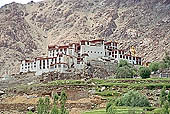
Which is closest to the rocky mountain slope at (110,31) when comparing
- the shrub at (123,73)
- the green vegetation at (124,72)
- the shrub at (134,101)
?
the green vegetation at (124,72)

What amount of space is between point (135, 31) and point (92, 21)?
3228 centimetres

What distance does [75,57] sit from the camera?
89812 millimetres

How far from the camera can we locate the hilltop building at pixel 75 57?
8881cm

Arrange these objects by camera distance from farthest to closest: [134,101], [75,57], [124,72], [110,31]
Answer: [110,31] → [75,57] → [124,72] → [134,101]

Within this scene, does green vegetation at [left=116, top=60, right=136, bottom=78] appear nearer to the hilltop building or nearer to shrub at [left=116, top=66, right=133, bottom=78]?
shrub at [left=116, top=66, right=133, bottom=78]

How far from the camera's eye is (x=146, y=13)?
180625mm

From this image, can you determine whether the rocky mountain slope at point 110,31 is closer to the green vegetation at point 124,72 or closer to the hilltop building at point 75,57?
the hilltop building at point 75,57

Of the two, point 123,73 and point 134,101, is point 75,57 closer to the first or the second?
point 123,73

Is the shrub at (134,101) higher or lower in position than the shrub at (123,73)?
lower

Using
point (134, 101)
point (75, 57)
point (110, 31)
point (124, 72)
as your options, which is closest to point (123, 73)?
point (124, 72)

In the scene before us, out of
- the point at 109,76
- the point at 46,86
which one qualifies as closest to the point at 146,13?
the point at 109,76

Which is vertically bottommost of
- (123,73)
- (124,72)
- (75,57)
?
(123,73)

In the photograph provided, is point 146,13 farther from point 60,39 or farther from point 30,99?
point 30,99

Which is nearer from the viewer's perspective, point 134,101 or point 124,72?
point 134,101
